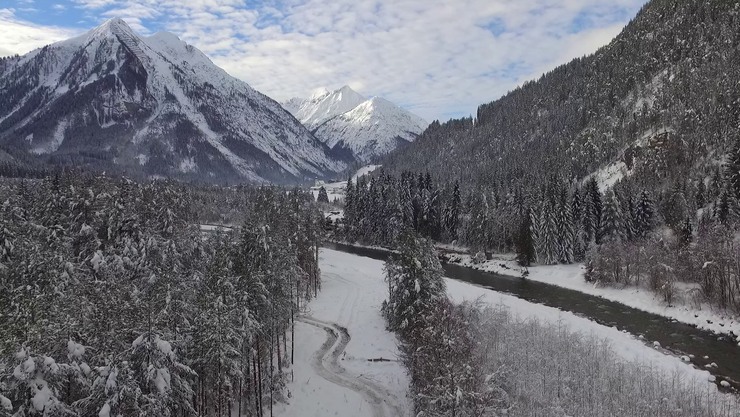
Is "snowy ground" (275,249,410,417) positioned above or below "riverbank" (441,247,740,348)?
A: below

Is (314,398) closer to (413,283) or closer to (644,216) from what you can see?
(413,283)

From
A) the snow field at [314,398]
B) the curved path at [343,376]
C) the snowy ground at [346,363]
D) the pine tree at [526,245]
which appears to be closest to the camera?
the snow field at [314,398]

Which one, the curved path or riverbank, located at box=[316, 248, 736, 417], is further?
the curved path

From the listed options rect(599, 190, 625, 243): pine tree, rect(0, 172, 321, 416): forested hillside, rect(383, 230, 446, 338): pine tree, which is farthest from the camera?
rect(599, 190, 625, 243): pine tree

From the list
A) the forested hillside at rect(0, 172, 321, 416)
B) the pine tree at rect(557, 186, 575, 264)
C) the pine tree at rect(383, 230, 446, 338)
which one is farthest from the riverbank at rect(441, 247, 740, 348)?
the forested hillside at rect(0, 172, 321, 416)

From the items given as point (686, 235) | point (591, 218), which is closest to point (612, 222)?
point (591, 218)

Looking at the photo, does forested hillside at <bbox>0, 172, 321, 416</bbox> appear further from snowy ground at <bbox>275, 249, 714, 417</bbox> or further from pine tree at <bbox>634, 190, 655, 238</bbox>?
pine tree at <bbox>634, 190, 655, 238</bbox>

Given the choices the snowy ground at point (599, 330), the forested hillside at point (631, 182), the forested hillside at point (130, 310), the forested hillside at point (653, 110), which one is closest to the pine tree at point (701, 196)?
the forested hillside at point (631, 182)

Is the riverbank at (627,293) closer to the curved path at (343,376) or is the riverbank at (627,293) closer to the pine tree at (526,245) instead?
the pine tree at (526,245)
